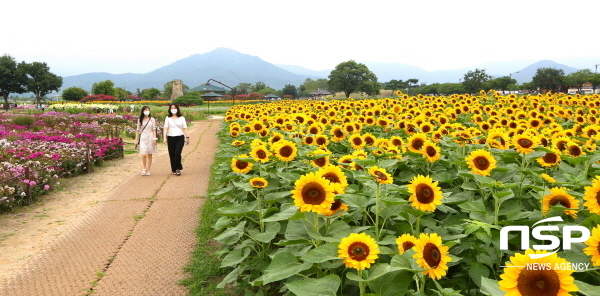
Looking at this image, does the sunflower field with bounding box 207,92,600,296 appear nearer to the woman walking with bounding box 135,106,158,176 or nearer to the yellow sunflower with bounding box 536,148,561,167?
the yellow sunflower with bounding box 536,148,561,167

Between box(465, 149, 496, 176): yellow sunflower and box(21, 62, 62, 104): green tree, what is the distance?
7542 centimetres

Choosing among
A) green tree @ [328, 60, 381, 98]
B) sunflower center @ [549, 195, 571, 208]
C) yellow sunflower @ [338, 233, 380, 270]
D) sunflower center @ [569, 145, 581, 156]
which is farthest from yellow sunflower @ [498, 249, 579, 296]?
green tree @ [328, 60, 381, 98]

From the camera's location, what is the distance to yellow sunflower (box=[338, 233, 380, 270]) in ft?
7.07

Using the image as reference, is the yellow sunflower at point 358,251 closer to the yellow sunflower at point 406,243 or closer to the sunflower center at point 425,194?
the yellow sunflower at point 406,243

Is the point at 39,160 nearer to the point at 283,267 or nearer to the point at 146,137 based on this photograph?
the point at 146,137

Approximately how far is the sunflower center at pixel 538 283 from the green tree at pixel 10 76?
7610cm

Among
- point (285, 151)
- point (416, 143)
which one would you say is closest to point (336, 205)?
point (285, 151)

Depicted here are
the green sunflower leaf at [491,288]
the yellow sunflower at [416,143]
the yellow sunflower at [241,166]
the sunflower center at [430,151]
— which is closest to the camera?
the green sunflower leaf at [491,288]

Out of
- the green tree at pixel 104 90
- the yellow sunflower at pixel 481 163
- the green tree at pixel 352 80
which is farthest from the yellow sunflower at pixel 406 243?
the green tree at pixel 104 90

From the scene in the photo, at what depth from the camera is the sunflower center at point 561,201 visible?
8.77ft

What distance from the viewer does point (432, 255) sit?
7.02ft

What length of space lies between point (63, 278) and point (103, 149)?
7.10 meters

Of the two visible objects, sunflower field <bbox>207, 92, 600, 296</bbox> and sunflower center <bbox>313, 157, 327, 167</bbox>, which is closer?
sunflower field <bbox>207, 92, 600, 296</bbox>

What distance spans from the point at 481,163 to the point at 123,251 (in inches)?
155
